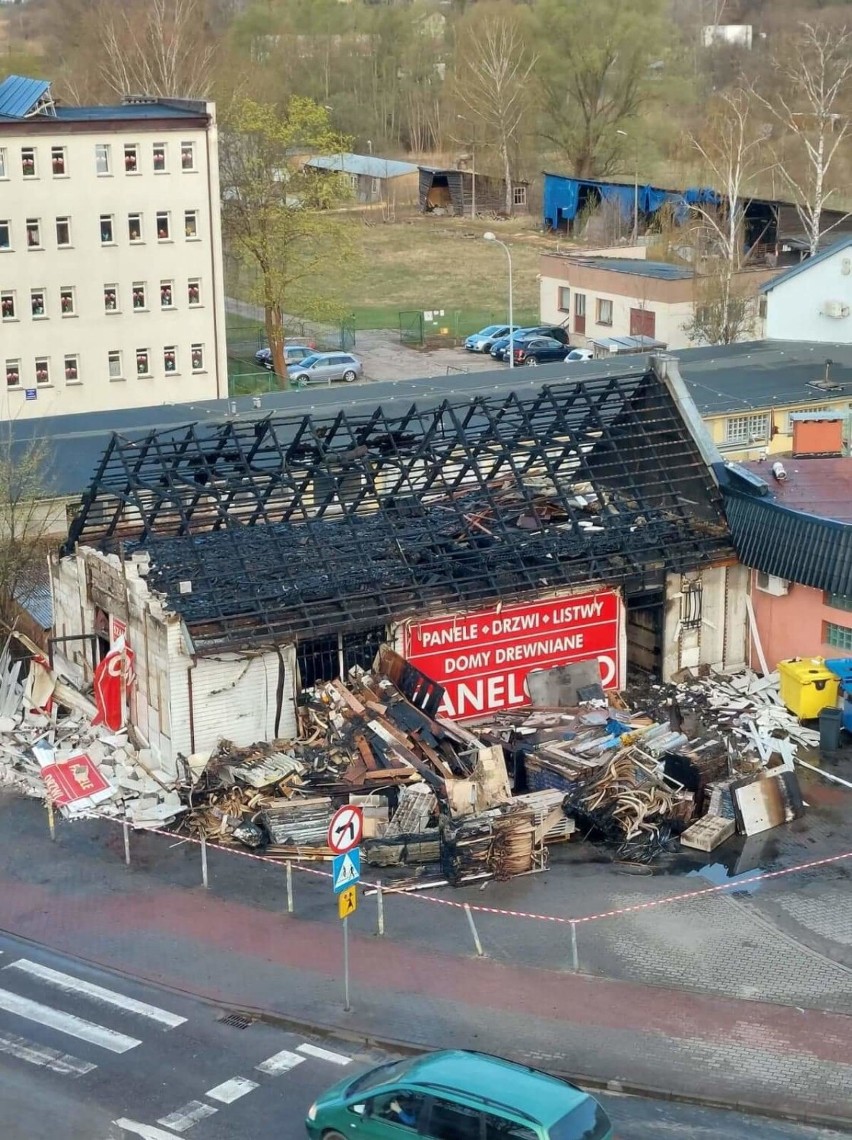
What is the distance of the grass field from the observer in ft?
243

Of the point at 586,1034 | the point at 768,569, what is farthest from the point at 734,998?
the point at 768,569

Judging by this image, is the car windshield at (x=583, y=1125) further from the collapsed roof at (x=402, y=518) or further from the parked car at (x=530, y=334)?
the parked car at (x=530, y=334)

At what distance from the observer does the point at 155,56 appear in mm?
78875

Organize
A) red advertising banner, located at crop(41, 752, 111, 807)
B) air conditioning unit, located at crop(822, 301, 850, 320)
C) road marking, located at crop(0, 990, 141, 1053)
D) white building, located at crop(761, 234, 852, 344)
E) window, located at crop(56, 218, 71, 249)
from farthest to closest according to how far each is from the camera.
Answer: window, located at crop(56, 218, 71, 249), air conditioning unit, located at crop(822, 301, 850, 320), white building, located at crop(761, 234, 852, 344), red advertising banner, located at crop(41, 752, 111, 807), road marking, located at crop(0, 990, 141, 1053)

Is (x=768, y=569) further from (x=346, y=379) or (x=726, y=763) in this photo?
(x=346, y=379)

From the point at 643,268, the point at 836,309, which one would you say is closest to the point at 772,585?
the point at 836,309

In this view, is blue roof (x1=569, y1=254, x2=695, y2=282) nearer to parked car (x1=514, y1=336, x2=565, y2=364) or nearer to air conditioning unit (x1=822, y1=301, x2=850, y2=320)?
parked car (x1=514, y1=336, x2=565, y2=364)

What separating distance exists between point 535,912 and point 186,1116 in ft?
19.7

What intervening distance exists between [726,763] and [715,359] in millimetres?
25870

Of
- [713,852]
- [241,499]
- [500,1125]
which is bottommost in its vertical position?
[713,852]

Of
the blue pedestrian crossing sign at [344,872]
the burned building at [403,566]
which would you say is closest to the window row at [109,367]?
the burned building at [403,566]

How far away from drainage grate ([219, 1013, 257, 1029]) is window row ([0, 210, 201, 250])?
40.0 meters

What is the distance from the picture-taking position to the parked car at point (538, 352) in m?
63.1

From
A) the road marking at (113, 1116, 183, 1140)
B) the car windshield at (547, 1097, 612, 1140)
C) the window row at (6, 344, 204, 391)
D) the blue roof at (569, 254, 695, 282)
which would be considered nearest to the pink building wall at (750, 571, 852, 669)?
the car windshield at (547, 1097, 612, 1140)
